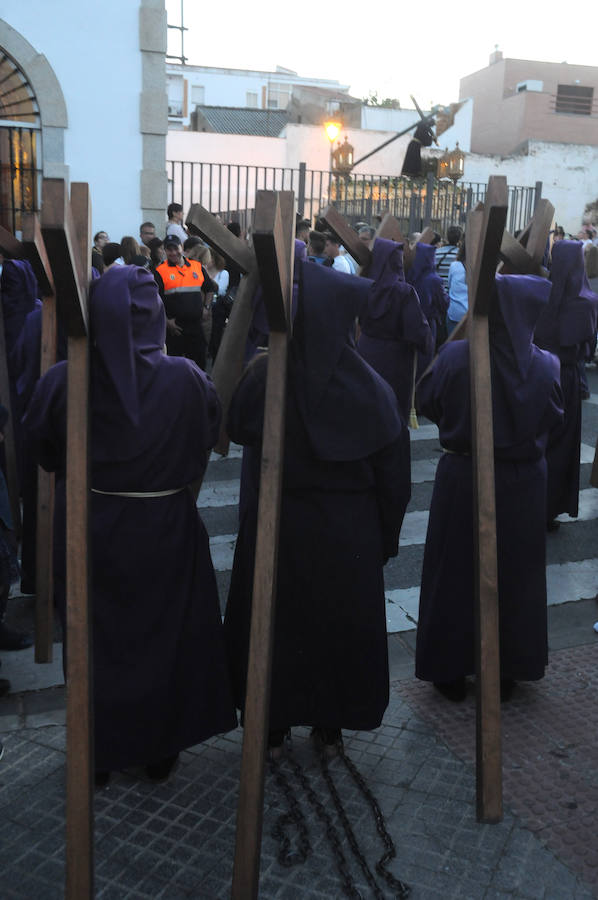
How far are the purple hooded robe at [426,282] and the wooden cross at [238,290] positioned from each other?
19.1 ft

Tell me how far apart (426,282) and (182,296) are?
8.90 ft

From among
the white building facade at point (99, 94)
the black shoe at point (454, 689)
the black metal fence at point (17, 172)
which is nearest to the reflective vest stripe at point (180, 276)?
the white building facade at point (99, 94)

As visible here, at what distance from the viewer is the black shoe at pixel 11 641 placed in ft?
14.5

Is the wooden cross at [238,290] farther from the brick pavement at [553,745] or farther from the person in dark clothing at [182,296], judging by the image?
the person in dark clothing at [182,296]

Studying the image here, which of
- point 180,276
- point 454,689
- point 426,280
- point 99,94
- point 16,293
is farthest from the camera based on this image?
point 99,94

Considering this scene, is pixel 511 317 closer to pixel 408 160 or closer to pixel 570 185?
pixel 408 160

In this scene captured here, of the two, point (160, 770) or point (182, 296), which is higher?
point (182, 296)

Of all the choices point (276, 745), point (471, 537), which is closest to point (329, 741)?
point (276, 745)

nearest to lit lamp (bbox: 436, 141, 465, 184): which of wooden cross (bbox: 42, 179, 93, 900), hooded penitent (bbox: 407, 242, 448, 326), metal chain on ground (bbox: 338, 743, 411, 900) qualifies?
hooded penitent (bbox: 407, 242, 448, 326)

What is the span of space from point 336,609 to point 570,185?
2730 cm

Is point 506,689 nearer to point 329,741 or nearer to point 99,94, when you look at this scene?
point 329,741

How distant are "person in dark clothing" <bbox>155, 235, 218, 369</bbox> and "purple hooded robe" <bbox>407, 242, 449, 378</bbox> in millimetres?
2433

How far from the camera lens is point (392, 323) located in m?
7.24

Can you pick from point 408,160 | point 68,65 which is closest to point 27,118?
point 68,65
